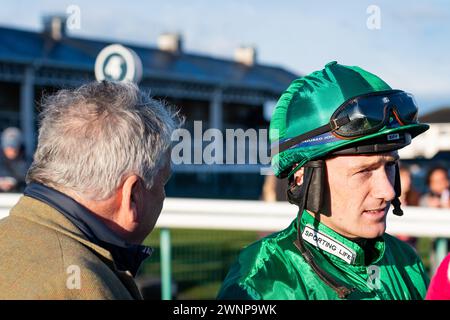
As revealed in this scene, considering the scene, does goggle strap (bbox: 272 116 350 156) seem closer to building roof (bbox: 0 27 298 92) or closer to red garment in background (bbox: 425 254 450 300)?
red garment in background (bbox: 425 254 450 300)

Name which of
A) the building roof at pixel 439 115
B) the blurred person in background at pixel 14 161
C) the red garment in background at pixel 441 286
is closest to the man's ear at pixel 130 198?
the red garment in background at pixel 441 286

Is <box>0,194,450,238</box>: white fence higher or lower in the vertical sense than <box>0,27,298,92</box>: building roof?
lower

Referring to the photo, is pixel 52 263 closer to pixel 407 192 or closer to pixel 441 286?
pixel 441 286

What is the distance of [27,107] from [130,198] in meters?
23.6

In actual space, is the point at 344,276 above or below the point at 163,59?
below

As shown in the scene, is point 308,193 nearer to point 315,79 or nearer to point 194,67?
point 315,79

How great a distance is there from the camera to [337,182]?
223 cm

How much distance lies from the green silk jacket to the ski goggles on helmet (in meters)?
0.28

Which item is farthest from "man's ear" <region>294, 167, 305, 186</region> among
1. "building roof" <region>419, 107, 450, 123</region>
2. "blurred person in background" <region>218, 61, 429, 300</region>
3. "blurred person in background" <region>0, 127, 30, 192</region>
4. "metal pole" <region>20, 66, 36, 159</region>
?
"building roof" <region>419, 107, 450, 123</region>

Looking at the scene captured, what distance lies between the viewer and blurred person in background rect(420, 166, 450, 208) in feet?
25.9

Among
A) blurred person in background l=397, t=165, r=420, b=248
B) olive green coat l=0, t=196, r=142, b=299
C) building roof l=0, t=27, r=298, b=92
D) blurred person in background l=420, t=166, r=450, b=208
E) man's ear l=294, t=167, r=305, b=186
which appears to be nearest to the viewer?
olive green coat l=0, t=196, r=142, b=299
